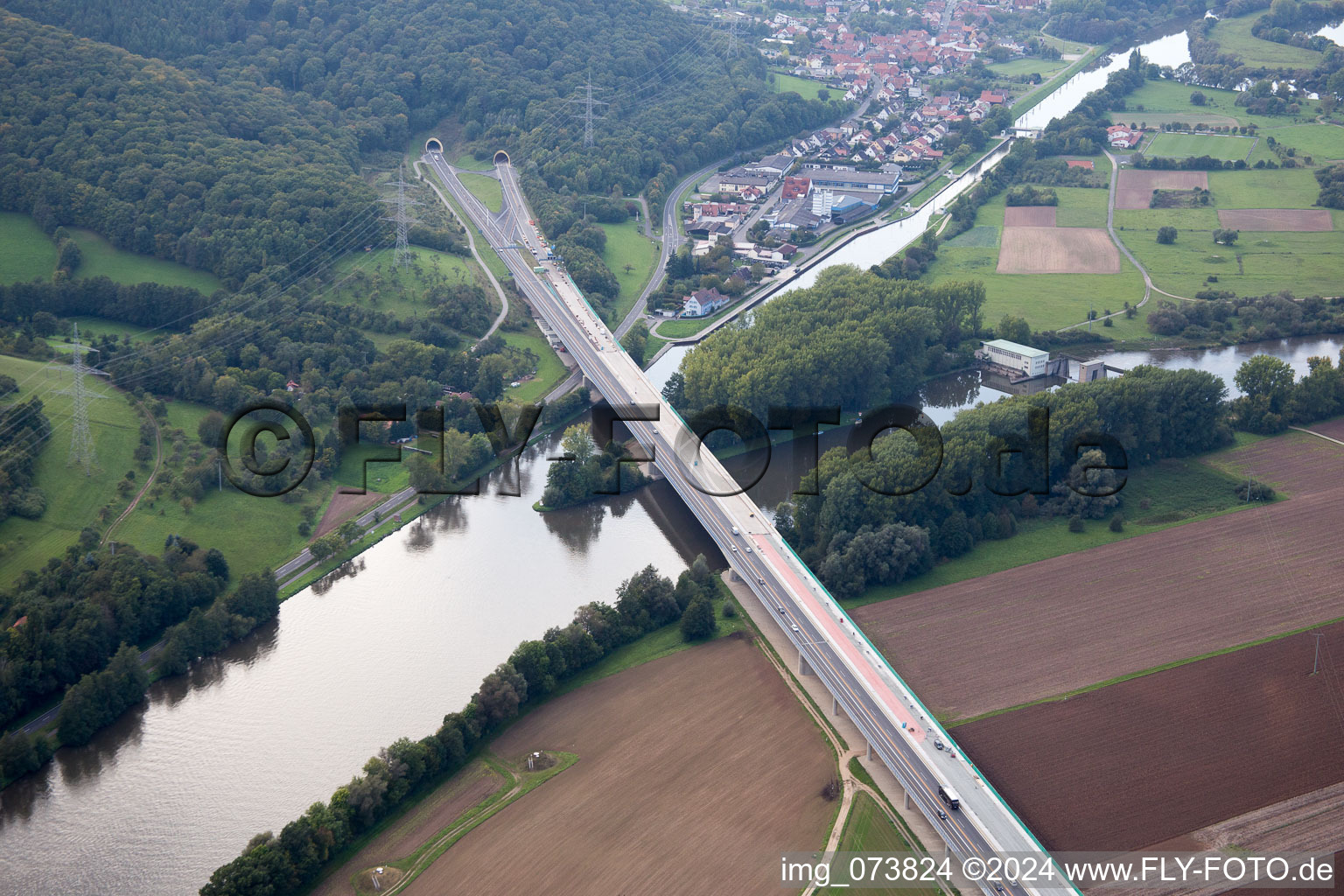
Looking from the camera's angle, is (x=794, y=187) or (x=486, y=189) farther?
(x=794, y=187)

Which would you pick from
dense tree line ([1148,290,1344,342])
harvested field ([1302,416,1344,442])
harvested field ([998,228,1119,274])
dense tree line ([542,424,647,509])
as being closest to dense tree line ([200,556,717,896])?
dense tree line ([542,424,647,509])

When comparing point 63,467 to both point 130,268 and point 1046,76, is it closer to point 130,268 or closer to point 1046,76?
point 130,268

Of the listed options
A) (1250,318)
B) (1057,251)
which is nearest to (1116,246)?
(1057,251)

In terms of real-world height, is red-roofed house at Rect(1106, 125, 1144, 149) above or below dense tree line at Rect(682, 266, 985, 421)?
above

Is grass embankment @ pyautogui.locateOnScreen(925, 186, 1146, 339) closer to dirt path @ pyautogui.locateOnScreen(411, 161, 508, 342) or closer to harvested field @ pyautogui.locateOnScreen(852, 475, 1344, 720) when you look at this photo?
harvested field @ pyautogui.locateOnScreen(852, 475, 1344, 720)

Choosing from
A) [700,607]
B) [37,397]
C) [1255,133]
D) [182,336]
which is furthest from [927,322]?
[1255,133]
